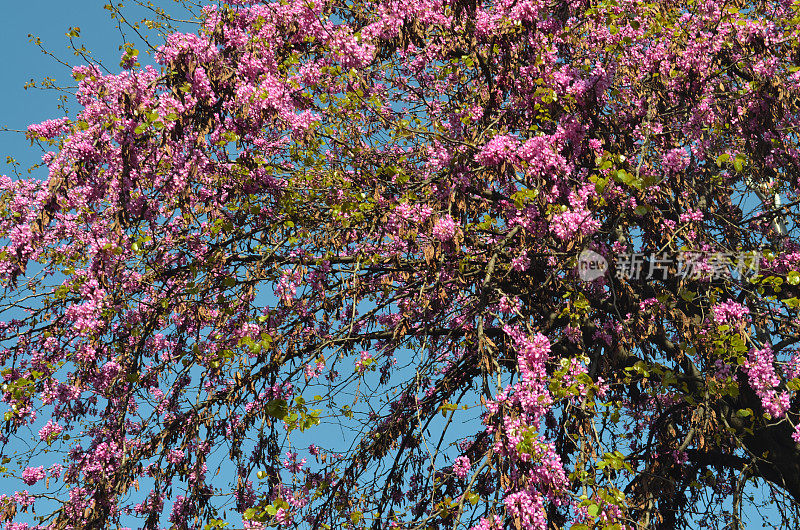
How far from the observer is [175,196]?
7.92m

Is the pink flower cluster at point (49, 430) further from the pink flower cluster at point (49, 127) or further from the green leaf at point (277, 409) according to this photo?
the green leaf at point (277, 409)

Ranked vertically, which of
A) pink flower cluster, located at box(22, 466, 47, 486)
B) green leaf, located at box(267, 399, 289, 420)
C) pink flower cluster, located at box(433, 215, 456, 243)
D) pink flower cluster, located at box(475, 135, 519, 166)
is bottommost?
green leaf, located at box(267, 399, 289, 420)

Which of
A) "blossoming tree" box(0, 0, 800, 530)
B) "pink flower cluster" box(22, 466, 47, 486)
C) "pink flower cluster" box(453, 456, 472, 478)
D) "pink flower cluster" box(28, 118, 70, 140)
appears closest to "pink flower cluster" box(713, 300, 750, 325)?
"blossoming tree" box(0, 0, 800, 530)

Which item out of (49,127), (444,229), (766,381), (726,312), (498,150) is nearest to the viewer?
(444,229)

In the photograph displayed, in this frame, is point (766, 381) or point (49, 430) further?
point (49, 430)

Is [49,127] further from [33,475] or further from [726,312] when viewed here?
[726,312]

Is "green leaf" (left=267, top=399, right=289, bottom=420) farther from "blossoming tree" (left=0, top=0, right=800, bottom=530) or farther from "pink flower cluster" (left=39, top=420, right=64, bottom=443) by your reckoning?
"pink flower cluster" (left=39, top=420, right=64, bottom=443)

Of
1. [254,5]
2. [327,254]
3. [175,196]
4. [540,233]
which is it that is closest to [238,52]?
[254,5]

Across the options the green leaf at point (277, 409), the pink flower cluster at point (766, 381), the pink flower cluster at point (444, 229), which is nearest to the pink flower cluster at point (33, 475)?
the green leaf at point (277, 409)

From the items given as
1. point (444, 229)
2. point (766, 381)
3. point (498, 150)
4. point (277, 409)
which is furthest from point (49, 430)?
point (766, 381)

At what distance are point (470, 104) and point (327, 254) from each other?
9.24ft

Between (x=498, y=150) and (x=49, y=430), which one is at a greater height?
(x=498, y=150)

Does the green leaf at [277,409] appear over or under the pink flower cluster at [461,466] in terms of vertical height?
over

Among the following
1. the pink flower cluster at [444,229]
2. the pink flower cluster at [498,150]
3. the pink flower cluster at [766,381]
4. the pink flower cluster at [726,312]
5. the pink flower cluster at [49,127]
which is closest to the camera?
the pink flower cluster at [444,229]
